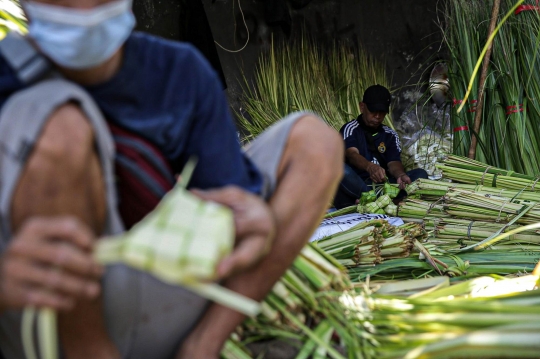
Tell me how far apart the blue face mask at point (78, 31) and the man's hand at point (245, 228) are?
0.36m

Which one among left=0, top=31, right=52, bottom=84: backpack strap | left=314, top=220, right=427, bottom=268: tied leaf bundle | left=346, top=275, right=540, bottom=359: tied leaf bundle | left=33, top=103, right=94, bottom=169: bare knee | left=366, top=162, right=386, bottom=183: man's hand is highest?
left=0, top=31, right=52, bottom=84: backpack strap

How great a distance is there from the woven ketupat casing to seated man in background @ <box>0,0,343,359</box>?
48mm

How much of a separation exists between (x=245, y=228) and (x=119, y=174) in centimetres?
32

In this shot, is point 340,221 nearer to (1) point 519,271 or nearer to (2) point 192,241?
(1) point 519,271

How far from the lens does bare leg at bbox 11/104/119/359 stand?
95cm

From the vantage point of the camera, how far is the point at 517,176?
3.38 metres

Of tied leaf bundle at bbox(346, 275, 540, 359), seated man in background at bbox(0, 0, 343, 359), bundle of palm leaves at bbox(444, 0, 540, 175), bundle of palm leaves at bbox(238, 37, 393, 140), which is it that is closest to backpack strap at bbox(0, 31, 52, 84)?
seated man in background at bbox(0, 0, 343, 359)

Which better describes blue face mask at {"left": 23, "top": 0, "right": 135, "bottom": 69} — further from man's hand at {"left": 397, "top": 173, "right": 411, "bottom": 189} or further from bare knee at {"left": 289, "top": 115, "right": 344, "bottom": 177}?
man's hand at {"left": 397, "top": 173, "right": 411, "bottom": 189}

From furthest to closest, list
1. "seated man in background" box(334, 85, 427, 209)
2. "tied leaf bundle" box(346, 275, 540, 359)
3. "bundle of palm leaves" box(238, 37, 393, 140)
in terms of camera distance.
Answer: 1. "bundle of palm leaves" box(238, 37, 393, 140)
2. "seated man in background" box(334, 85, 427, 209)
3. "tied leaf bundle" box(346, 275, 540, 359)

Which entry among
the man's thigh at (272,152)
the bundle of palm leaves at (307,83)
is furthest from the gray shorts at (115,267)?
the bundle of palm leaves at (307,83)

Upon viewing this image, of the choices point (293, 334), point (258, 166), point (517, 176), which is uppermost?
point (258, 166)

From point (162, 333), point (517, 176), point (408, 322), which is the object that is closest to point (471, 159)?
point (517, 176)

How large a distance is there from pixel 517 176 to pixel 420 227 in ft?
3.17

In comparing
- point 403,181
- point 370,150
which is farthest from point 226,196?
point 370,150
